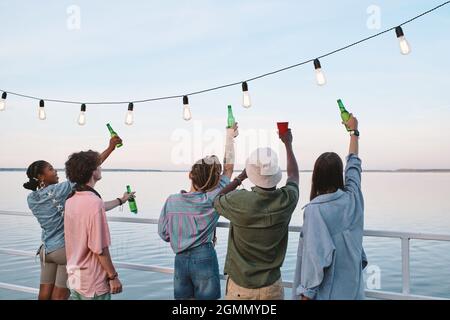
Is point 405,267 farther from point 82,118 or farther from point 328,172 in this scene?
point 82,118

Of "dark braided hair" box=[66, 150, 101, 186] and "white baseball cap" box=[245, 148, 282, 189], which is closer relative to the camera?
"white baseball cap" box=[245, 148, 282, 189]

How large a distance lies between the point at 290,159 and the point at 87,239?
1118 mm

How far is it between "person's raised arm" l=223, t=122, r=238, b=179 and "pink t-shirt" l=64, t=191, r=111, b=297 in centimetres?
69

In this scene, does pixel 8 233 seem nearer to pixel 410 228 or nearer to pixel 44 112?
pixel 44 112

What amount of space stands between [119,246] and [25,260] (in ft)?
8.94

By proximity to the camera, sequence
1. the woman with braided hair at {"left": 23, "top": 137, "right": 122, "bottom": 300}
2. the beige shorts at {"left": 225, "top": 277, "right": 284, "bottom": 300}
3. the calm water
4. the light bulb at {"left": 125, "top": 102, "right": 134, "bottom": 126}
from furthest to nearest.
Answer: the calm water, the light bulb at {"left": 125, "top": 102, "right": 134, "bottom": 126}, the woman with braided hair at {"left": 23, "top": 137, "right": 122, "bottom": 300}, the beige shorts at {"left": 225, "top": 277, "right": 284, "bottom": 300}

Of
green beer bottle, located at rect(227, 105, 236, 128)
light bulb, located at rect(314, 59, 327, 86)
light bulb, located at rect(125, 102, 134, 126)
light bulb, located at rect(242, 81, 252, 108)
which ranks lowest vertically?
green beer bottle, located at rect(227, 105, 236, 128)

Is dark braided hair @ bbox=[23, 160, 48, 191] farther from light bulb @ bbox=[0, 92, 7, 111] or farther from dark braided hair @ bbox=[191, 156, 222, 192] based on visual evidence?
light bulb @ bbox=[0, 92, 7, 111]

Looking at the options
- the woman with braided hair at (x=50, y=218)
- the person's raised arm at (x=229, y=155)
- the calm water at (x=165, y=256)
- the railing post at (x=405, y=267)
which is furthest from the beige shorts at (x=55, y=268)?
the calm water at (x=165, y=256)

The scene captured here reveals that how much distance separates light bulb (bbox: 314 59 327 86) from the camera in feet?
11.5

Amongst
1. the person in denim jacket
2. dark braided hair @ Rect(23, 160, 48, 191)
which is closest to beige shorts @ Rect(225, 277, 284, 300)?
the person in denim jacket

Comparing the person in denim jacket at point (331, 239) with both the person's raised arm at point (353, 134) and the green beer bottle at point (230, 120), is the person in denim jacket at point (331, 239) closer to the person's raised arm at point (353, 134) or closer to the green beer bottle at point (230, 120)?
the person's raised arm at point (353, 134)

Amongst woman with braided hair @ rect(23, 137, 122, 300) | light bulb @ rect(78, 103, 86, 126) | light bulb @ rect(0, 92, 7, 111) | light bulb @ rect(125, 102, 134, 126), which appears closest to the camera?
woman with braided hair @ rect(23, 137, 122, 300)
